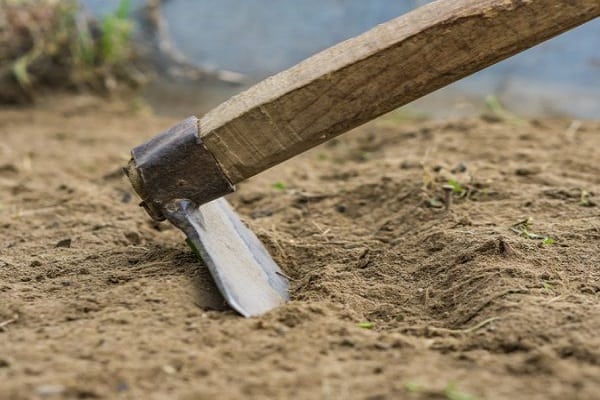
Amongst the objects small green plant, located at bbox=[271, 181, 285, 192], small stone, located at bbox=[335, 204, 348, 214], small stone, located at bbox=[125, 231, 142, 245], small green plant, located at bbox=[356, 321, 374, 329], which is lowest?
small green plant, located at bbox=[356, 321, 374, 329]

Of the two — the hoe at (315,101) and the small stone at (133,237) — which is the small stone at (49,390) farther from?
the small stone at (133,237)

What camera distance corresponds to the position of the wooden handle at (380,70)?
2047mm

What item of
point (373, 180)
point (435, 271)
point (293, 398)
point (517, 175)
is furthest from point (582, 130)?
point (293, 398)

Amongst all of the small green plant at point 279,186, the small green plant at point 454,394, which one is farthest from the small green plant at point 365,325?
the small green plant at point 279,186

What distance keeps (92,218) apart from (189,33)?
3308 mm

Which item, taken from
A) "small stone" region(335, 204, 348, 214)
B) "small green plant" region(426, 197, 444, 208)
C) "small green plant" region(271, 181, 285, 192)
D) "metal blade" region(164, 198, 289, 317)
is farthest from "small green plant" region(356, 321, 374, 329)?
"small green plant" region(271, 181, 285, 192)

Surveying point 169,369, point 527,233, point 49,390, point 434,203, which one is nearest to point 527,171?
point 434,203

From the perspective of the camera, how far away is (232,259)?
2.25 meters

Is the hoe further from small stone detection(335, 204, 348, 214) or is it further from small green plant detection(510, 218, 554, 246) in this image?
small stone detection(335, 204, 348, 214)

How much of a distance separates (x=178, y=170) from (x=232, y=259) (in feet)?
0.90

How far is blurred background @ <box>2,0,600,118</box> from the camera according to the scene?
4898 millimetres

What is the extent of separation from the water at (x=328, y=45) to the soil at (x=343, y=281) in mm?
1100

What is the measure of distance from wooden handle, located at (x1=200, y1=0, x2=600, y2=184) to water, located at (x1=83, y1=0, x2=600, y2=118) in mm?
2745

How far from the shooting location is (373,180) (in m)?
3.19
